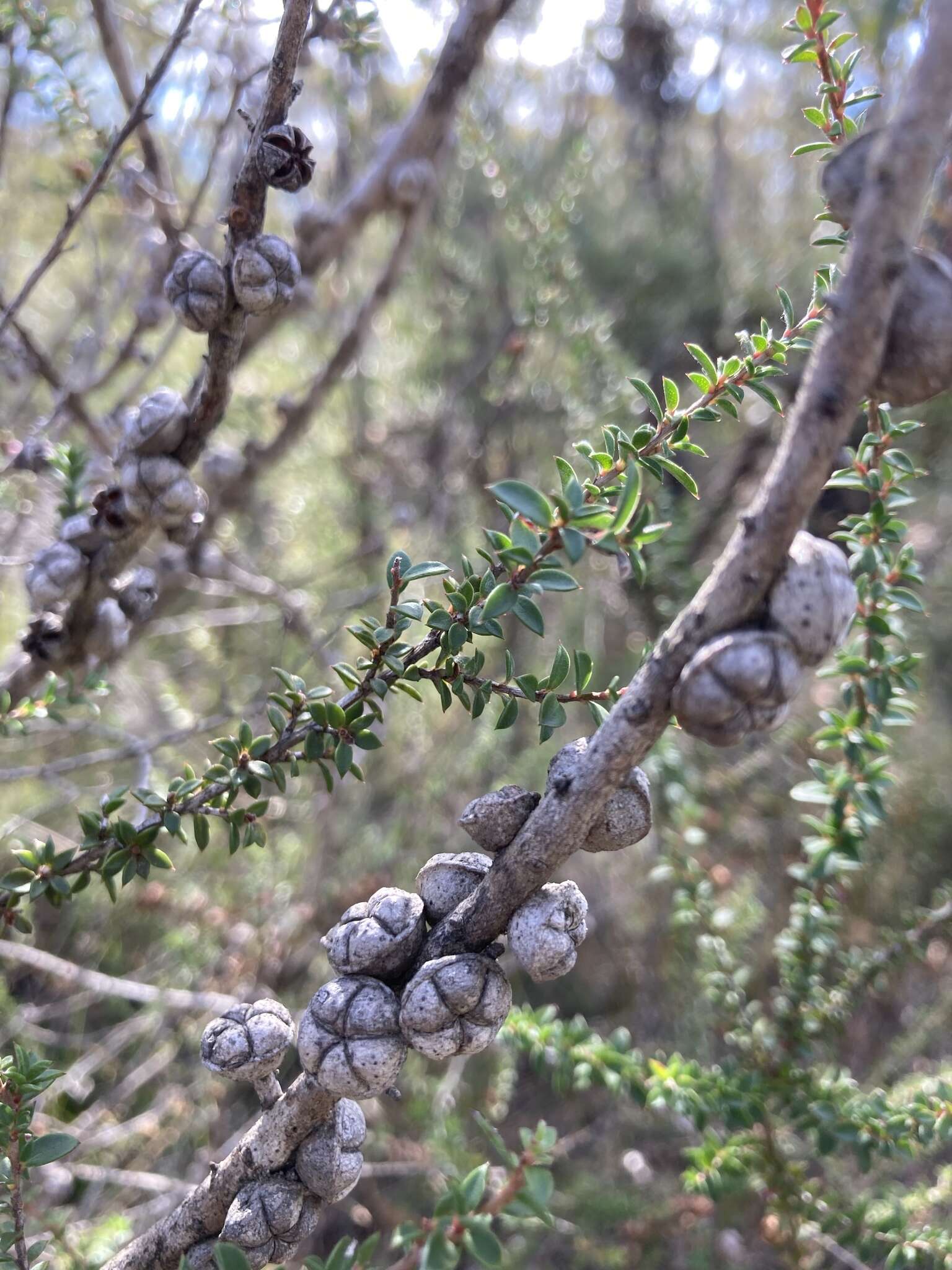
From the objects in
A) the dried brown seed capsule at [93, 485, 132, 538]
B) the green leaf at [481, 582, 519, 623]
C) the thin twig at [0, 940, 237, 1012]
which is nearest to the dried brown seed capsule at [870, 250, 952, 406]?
the green leaf at [481, 582, 519, 623]

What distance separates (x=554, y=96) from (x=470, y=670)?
10.5ft

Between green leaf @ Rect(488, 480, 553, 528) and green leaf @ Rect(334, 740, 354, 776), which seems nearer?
green leaf @ Rect(488, 480, 553, 528)

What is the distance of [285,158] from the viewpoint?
70 centimetres

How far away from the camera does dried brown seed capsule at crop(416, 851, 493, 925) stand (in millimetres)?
625

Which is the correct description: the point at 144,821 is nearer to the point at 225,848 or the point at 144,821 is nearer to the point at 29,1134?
the point at 29,1134

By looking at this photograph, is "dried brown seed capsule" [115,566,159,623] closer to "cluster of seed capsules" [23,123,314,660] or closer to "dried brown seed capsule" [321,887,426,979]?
"cluster of seed capsules" [23,123,314,660]

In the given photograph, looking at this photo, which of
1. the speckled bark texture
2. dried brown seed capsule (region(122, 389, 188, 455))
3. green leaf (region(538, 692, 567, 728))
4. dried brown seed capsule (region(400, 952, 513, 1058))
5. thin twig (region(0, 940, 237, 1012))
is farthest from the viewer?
thin twig (region(0, 940, 237, 1012))

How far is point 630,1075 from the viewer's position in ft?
3.25

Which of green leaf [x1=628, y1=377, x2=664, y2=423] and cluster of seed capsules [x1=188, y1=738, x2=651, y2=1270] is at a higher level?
green leaf [x1=628, y1=377, x2=664, y2=423]

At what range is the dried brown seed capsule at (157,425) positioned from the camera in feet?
2.73

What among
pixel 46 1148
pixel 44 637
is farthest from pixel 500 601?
pixel 44 637

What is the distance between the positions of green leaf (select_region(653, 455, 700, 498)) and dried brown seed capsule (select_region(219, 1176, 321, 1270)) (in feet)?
1.85

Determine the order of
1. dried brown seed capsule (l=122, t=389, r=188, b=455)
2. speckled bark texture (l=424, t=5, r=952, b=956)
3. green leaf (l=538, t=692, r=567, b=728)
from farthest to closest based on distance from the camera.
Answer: dried brown seed capsule (l=122, t=389, r=188, b=455) < green leaf (l=538, t=692, r=567, b=728) < speckled bark texture (l=424, t=5, r=952, b=956)

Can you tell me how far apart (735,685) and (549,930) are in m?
0.20
